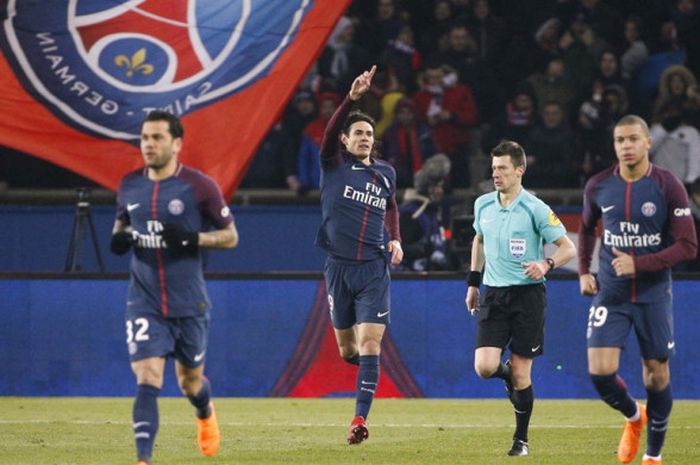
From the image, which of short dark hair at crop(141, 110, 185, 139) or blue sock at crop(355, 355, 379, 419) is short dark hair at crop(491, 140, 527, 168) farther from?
short dark hair at crop(141, 110, 185, 139)

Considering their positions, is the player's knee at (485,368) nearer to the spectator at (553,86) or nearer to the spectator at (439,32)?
the spectator at (553,86)

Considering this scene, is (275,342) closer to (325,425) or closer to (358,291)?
(325,425)

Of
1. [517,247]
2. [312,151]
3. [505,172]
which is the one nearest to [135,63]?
[312,151]

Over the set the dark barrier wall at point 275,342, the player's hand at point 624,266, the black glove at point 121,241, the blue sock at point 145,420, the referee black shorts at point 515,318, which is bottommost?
the dark barrier wall at point 275,342

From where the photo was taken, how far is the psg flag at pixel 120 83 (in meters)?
17.8

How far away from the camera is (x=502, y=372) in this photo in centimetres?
1156

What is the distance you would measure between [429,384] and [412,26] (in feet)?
21.9

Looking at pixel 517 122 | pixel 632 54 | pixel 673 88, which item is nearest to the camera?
pixel 673 88

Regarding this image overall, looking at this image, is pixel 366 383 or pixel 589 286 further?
pixel 366 383

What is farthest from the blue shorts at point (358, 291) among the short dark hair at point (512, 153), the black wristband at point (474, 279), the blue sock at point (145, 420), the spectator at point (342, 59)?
the spectator at point (342, 59)

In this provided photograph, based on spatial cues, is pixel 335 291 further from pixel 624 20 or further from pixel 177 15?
pixel 624 20

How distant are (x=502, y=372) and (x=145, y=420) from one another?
3.15m

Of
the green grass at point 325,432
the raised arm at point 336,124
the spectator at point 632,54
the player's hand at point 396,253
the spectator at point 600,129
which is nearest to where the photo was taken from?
the green grass at point 325,432

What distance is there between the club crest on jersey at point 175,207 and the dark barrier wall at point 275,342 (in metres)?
7.33
